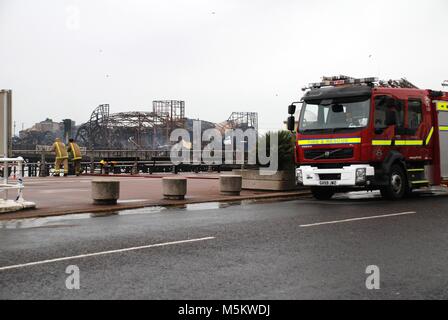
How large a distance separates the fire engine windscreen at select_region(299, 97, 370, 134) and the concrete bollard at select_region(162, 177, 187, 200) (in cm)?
368

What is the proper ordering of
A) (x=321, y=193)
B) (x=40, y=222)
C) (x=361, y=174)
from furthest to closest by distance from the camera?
(x=321, y=193)
(x=361, y=174)
(x=40, y=222)

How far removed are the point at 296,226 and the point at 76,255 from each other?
4.12 meters

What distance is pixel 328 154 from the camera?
1440 centimetres

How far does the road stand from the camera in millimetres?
5082

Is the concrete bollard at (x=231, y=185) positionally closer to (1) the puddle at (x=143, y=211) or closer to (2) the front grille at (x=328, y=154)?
(2) the front grille at (x=328, y=154)

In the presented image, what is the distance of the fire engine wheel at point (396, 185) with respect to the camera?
14.6 m

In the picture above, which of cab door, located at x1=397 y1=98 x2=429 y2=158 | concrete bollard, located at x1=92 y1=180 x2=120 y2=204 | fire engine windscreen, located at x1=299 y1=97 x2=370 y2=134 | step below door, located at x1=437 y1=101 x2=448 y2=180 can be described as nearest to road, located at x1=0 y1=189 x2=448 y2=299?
concrete bollard, located at x1=92 y1=180 x2=120 y2=204

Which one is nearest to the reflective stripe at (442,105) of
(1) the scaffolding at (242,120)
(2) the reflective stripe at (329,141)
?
(2) the reflective stripe at (329,141)

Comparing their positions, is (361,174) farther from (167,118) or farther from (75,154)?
(167,118)

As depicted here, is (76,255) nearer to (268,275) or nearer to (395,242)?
(268,275)

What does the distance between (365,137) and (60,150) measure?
1725 cm

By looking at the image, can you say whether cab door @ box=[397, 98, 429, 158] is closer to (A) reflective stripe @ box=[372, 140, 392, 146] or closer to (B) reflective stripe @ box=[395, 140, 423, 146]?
(B) reflective stripe @ box=[395, 140, 423, 146]

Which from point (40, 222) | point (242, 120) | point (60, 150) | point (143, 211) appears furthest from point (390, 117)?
point (242, 120)
